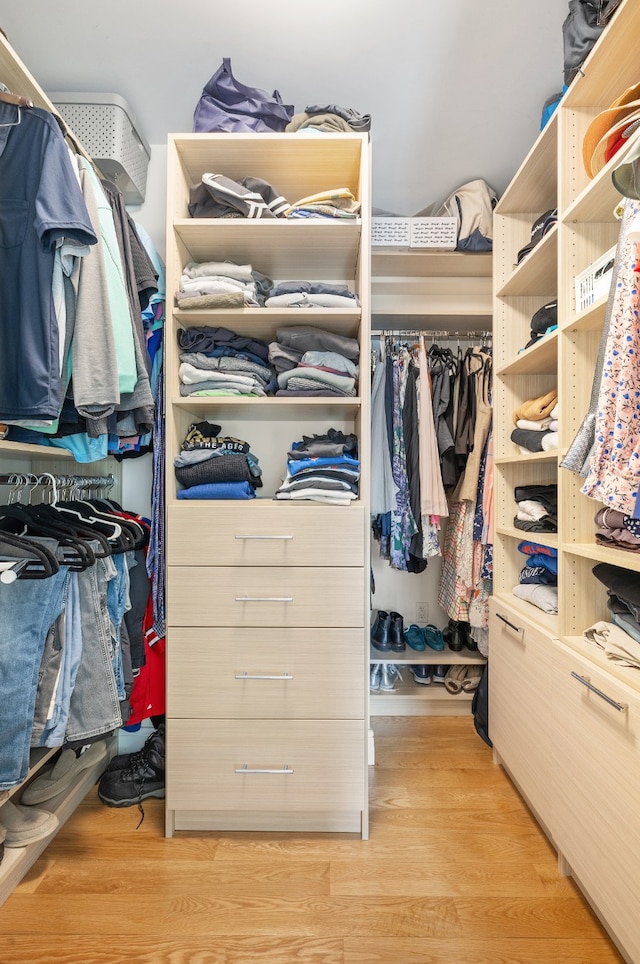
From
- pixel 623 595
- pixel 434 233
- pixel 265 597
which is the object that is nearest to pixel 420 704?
pixel 265 597

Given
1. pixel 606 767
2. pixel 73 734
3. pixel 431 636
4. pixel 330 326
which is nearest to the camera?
pixel 606 767

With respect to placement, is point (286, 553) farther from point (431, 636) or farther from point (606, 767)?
point (431, 636)

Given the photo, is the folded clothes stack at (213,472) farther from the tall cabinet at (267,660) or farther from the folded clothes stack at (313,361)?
the folded clothes stack at (313,361)

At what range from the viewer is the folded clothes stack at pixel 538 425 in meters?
1.66

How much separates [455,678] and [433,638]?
0.66 feet

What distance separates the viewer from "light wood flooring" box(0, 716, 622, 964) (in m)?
1.23

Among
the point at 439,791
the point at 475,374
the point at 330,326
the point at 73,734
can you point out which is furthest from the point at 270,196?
the point at 439,791

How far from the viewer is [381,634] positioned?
2.49m

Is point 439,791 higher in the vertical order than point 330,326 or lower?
lower

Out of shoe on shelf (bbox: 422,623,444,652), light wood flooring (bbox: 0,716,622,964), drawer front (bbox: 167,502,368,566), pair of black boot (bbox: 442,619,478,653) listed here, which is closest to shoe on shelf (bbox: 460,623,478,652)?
pair of black boot (bbox: 442,619,478,653)

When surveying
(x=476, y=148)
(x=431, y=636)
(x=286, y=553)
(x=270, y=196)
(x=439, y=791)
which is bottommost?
(x=439, y=791)

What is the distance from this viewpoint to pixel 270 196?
5.75ft

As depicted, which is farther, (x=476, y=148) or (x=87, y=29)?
(x=476, y=148)

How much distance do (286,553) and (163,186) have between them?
1.59 metres
